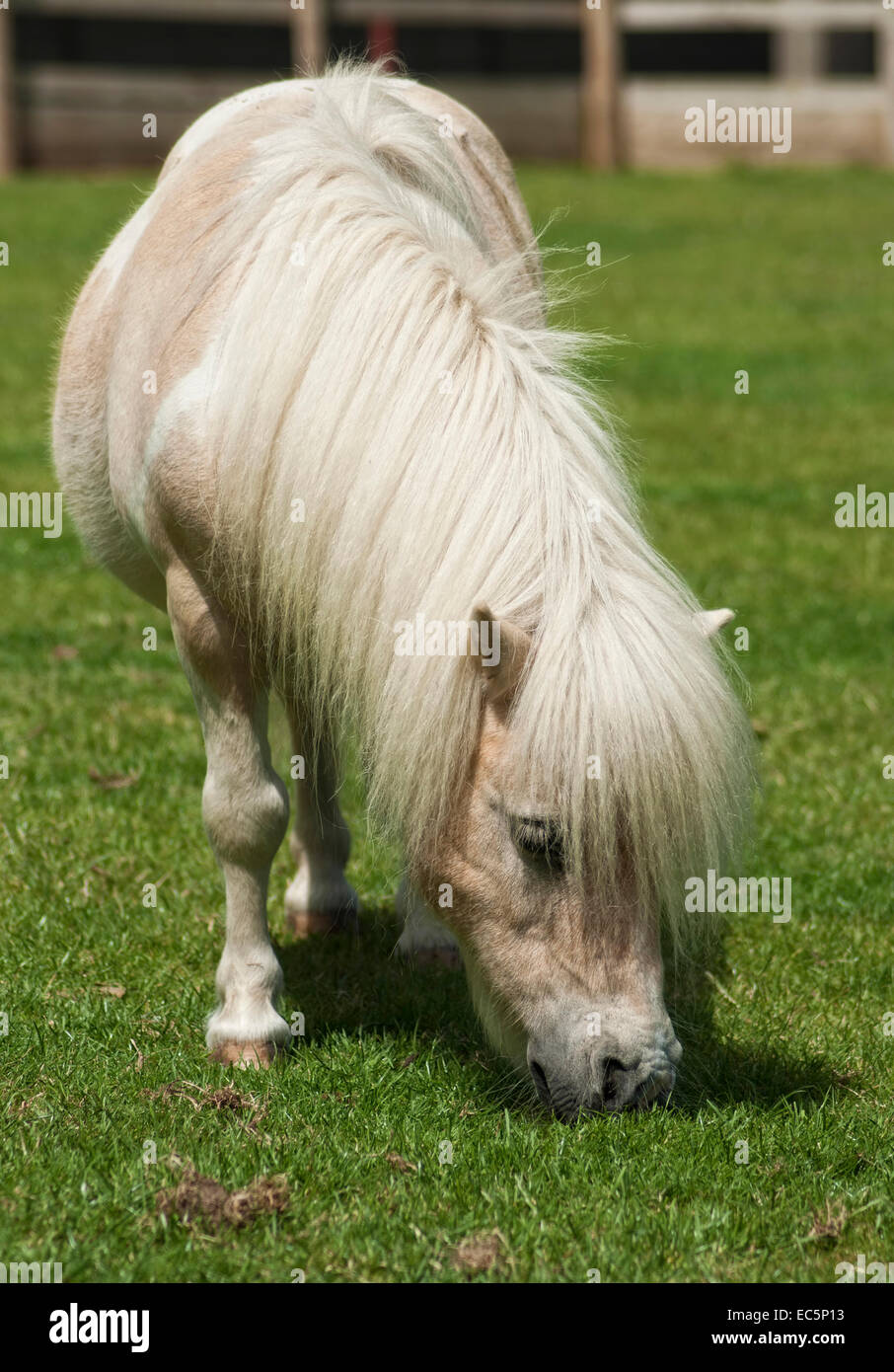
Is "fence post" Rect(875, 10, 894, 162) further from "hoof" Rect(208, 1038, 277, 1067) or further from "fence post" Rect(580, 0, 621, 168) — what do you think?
"hoof" Rect(208, 1038, 277, 1067)

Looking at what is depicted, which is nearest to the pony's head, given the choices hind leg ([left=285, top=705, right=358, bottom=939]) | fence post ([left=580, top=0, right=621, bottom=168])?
hind leg ([left=285, top=705, right=358, bottom=939])

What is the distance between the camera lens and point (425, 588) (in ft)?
10.1

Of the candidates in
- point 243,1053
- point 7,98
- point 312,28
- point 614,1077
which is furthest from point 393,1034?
point 312,28

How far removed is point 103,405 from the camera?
4.11 m

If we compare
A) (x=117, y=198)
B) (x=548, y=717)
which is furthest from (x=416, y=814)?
(x=117, y=198)

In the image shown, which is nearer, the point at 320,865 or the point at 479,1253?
the point at 479,1253

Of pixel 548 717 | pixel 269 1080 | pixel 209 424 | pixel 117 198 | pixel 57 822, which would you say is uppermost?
pixel 117 198

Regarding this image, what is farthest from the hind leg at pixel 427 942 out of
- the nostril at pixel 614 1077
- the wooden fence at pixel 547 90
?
the wooden fence at pixel 547 90

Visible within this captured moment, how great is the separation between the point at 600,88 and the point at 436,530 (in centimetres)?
1870

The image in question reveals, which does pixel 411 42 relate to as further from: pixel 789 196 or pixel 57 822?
pixel 57 822

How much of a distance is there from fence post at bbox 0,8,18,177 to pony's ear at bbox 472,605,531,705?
607 inches

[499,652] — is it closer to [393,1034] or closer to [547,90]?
[393,1034]
